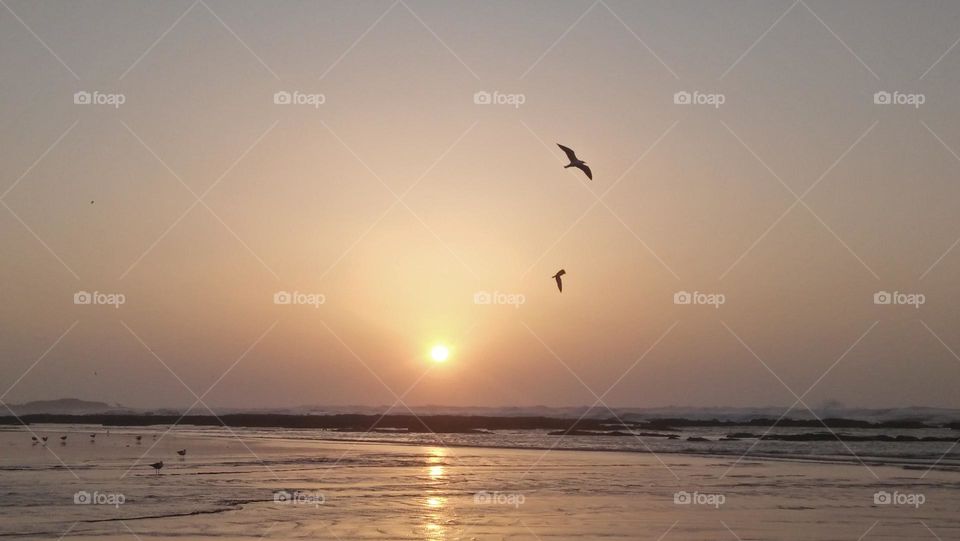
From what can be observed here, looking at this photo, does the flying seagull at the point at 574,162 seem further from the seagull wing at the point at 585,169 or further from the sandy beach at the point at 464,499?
the sandy beach at the point at 464,499

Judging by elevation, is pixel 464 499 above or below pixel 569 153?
below

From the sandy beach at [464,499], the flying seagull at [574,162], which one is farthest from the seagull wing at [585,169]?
the sandy beach at [464,499]

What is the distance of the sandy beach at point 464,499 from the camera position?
21859 mm

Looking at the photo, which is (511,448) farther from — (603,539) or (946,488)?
(603,539)

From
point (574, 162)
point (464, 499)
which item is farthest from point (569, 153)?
point (464, 499)

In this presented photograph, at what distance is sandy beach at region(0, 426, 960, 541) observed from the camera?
21.9 m

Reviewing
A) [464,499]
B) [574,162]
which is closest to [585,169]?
[574,162]

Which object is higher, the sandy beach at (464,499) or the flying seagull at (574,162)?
the flying seagull at (574,162)

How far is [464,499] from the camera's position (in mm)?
27391

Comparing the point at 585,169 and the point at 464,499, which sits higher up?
the point at 585,169

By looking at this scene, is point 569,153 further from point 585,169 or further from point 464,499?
point 464,499

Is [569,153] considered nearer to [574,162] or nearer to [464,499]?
[574,162]

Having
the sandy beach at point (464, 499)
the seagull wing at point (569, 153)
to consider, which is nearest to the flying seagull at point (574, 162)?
the seagull wing at point (569, 153)

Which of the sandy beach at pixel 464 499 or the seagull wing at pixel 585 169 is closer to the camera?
the sandy beach at pixel 464 499
